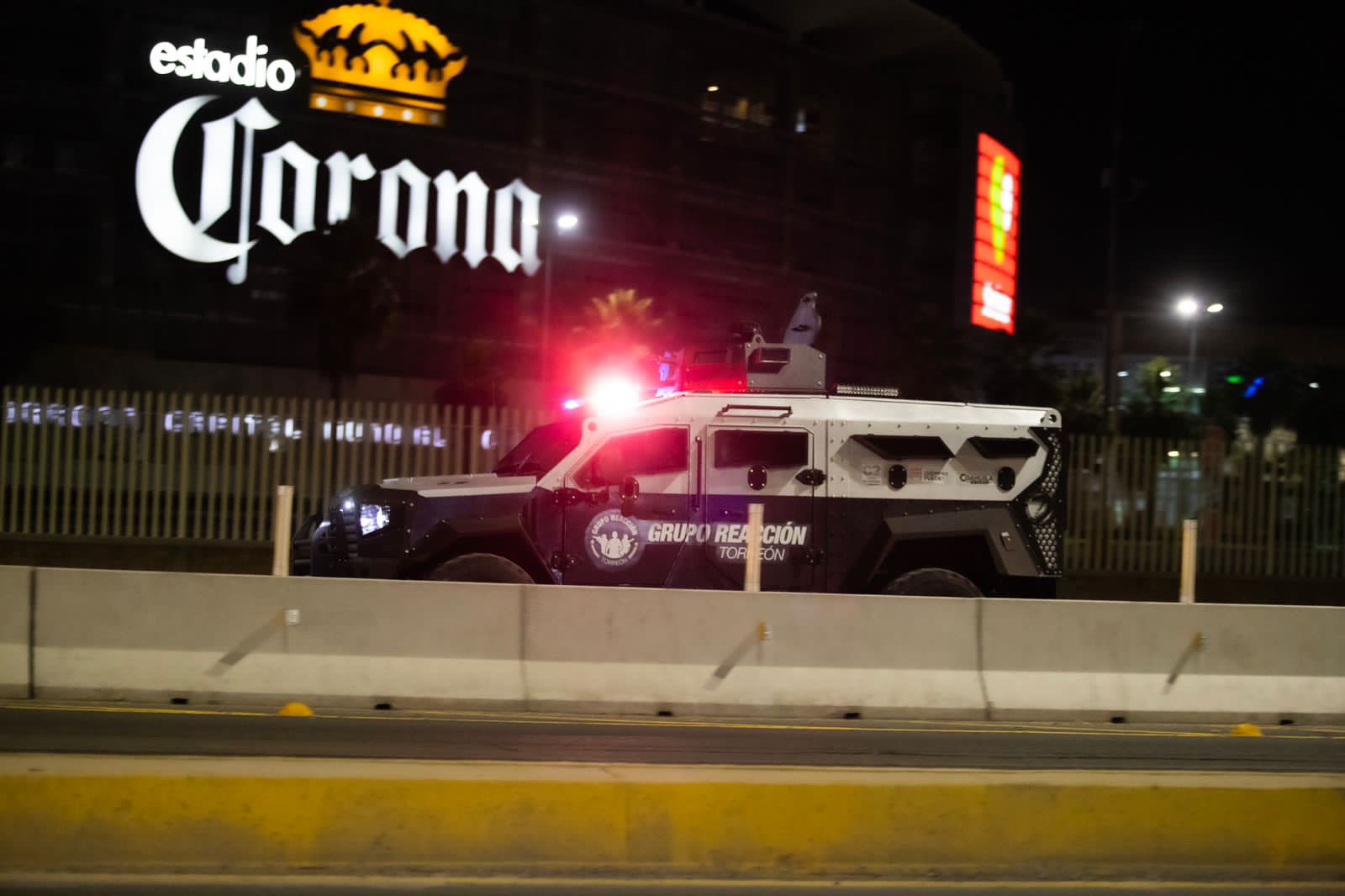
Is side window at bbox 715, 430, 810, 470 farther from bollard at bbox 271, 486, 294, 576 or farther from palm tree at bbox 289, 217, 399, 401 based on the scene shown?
palm tree at bbox 289, 217, 399, 401

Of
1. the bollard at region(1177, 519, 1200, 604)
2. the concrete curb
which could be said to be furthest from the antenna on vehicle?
the concrete curb

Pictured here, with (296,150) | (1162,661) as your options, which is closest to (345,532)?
(1162,661)

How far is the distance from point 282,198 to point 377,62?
5.30 meters

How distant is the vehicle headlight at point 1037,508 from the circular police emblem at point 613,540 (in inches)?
147

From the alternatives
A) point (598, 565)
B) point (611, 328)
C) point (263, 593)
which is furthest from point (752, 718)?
point (611, 328)

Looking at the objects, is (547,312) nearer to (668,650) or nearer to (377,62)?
(377,62)

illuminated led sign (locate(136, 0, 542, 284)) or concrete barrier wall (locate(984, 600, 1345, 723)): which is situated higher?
illuminated led sign (locate(136, 0, 542, 284))

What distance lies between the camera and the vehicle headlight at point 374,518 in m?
11.7

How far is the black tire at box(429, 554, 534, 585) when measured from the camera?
11.5 meters

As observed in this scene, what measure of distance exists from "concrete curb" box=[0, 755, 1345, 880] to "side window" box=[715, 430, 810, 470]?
6.87 meters

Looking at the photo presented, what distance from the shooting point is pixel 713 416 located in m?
12.1

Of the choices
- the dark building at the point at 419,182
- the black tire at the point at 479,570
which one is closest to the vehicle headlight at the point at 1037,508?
the black tire at the point at 479,570

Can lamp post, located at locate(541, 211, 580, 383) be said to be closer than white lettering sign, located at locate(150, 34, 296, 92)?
Yes

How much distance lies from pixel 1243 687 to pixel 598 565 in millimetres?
5477
